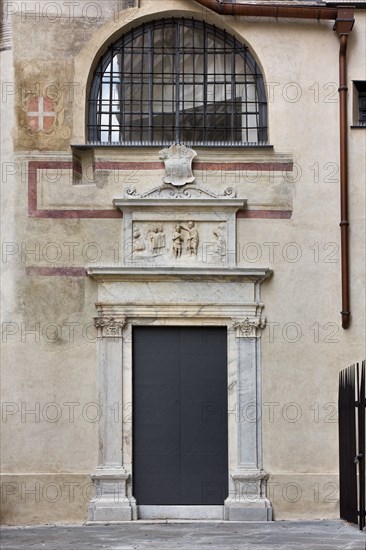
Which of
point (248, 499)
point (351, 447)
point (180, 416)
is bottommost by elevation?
point (248, 499)

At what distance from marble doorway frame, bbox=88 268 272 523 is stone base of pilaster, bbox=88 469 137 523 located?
0.5 inches

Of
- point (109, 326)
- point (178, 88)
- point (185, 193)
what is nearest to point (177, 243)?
point (185, 193)

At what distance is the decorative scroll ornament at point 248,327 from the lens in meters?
17.6

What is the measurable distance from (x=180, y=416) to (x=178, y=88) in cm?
480

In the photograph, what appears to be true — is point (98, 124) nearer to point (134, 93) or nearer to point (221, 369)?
point (134, 93)

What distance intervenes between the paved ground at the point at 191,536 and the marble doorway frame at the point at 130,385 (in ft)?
1.35

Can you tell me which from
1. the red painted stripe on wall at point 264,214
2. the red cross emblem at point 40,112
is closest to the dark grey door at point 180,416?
the red painted stripe on wall at point 264,214

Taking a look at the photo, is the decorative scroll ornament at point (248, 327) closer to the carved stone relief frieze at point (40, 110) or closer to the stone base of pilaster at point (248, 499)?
the stone base of pilaster at point (248, 499)

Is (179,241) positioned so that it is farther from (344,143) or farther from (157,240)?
(344,143)

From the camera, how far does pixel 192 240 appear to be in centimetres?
1788

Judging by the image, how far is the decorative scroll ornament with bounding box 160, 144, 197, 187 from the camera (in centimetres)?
1789

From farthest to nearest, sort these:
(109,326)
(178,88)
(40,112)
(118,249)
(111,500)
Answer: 1. (178,88)
2. (40,112)
3. (118,249)
4. (109,326)
5. (111,500)

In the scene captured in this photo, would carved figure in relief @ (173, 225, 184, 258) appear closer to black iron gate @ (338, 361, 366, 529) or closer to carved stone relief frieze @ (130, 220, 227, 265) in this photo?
carved stone relief frieze @ (130, 220, 227, 265)

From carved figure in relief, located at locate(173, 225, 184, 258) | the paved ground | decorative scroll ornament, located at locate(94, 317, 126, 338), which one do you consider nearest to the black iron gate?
the paved ground
